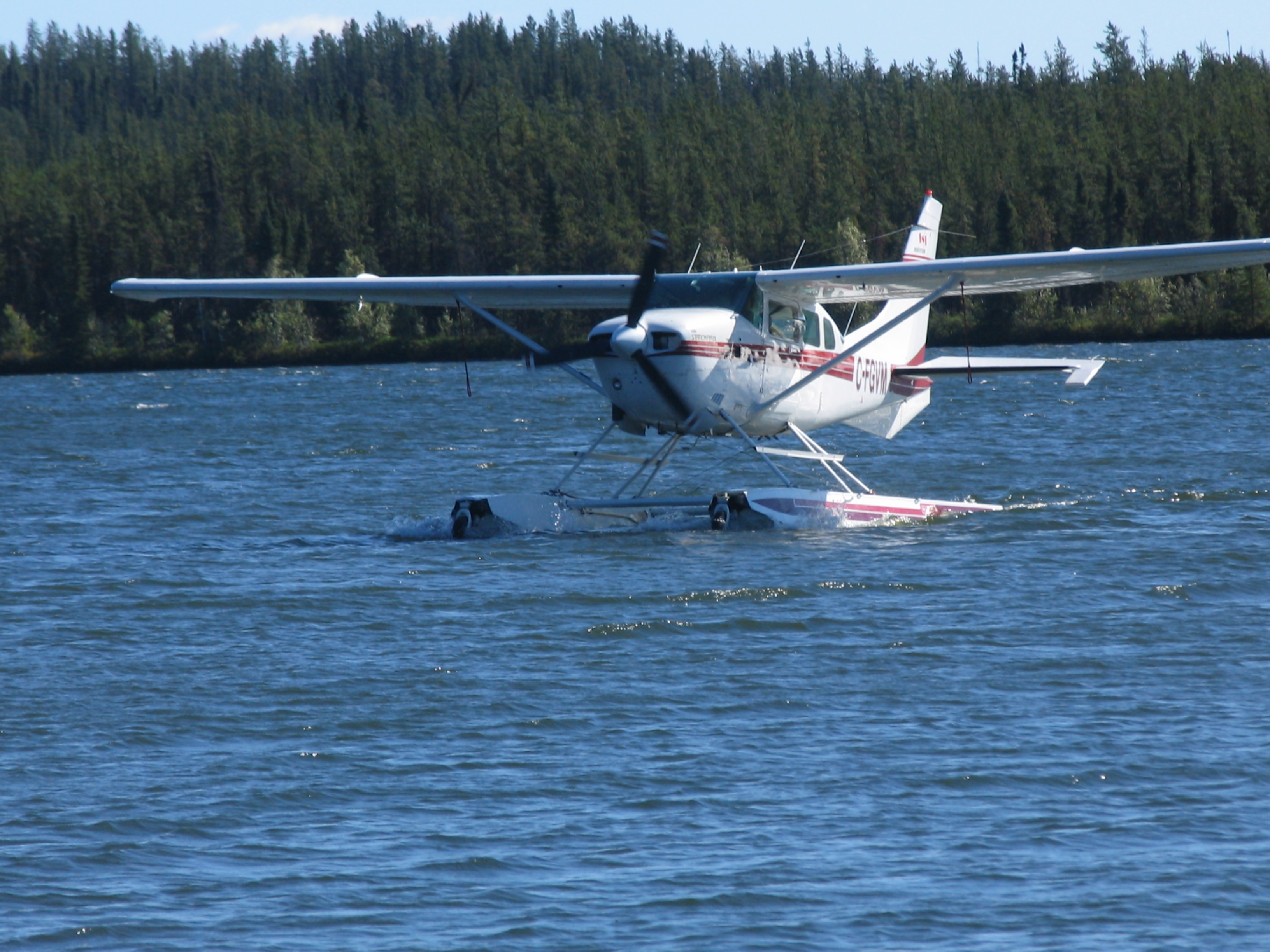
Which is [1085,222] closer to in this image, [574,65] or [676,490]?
[676,490]

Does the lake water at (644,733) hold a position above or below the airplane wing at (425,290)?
below

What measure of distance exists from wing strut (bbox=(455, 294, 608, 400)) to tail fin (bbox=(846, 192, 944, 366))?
10.2 feet

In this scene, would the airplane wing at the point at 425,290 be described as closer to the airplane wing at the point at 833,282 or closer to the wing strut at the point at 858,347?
the airplane wing at the point at 833,282

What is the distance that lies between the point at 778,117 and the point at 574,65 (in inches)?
2255

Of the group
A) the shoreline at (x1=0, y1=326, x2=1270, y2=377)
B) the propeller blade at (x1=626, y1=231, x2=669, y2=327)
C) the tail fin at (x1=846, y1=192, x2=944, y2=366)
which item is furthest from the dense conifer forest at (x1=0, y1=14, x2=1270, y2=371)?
the propeller blade at (x1=626, y1=231, x2=669, y2=327)

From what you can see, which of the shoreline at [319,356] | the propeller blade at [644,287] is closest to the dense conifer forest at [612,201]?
the shoreline at [319,356]

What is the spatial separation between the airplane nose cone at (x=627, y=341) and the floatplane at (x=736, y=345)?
0.5 inches

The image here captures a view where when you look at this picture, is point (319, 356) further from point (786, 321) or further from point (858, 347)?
point (786, 321)

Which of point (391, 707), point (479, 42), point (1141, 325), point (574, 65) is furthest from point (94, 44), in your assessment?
point (391, 707)

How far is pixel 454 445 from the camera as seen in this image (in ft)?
75.4

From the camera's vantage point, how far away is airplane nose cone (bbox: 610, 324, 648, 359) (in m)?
11.3

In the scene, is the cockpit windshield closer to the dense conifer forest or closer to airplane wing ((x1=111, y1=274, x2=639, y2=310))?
airplane wing ((x1=111, y1=274, x2=639, y2=310))

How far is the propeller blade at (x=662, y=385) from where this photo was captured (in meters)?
11.6

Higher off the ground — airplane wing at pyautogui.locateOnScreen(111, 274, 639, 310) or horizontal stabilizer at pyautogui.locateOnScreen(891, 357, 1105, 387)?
airplane wing at pyautogui.locateOnScreen(111, 274, 639, 310)
